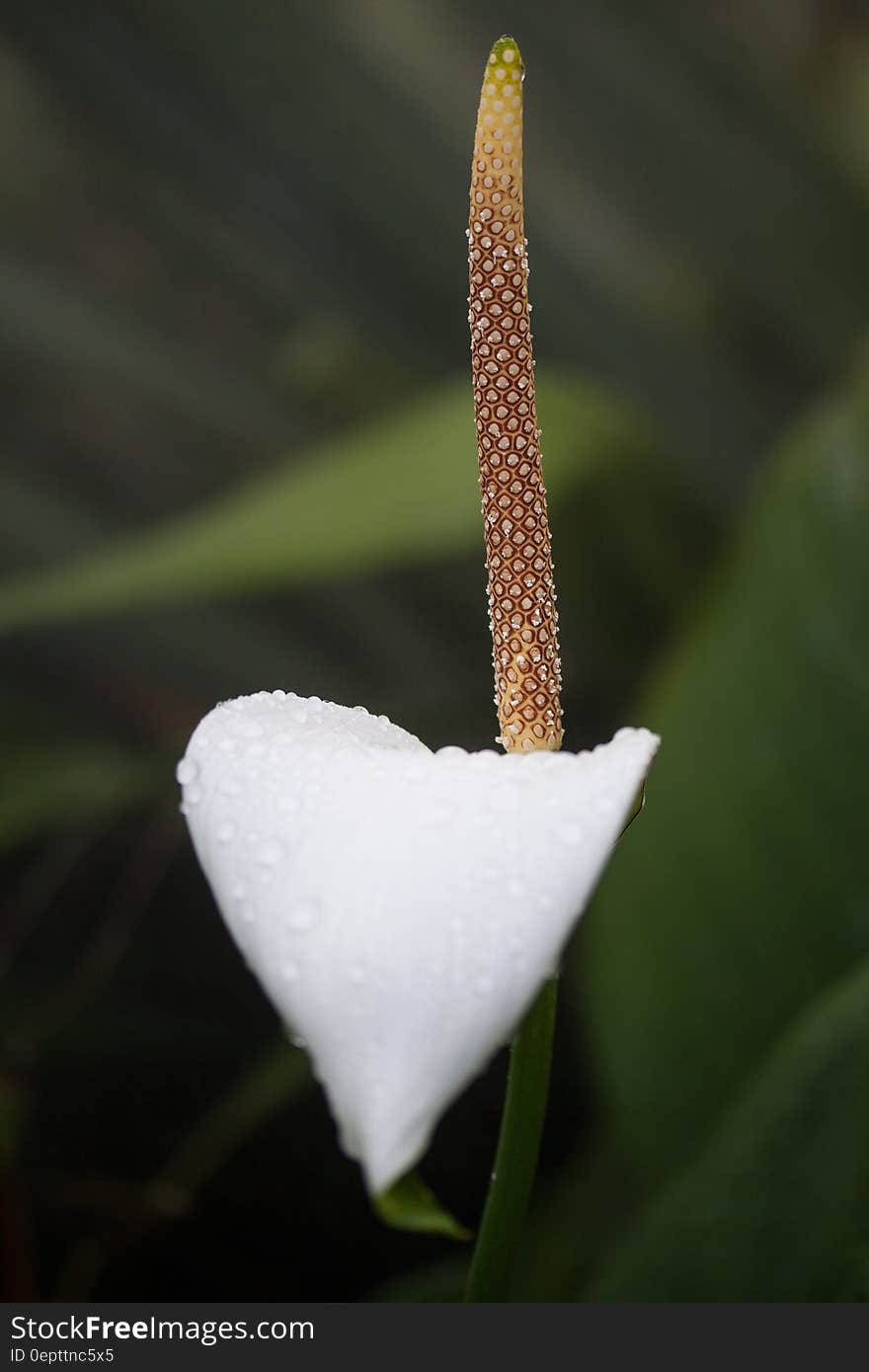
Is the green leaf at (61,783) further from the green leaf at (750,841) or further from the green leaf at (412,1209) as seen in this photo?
the green leaf at (412,1209)

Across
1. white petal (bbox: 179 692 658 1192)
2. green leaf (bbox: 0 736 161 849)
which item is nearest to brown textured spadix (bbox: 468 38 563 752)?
white petal (bbox: 179 692 658 1192)

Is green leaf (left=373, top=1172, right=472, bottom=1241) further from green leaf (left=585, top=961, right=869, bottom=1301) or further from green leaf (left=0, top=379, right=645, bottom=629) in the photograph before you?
green leaf (left=0, top=379, right=645, bottom=629)

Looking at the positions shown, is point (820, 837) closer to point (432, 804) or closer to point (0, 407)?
point (432, 804)

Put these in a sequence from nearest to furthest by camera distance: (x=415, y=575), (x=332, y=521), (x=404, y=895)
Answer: (x=404, y=895) → (x=332, y=521) → (x=415, y=575)

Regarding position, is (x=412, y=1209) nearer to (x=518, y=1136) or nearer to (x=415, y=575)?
(x=518, y=1136)

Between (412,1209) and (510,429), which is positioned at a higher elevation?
(510,429)

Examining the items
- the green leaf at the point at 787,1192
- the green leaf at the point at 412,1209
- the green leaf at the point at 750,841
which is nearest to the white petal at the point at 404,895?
the green leaf at the point at 412,1209

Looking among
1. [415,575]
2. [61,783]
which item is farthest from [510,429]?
[415,575]

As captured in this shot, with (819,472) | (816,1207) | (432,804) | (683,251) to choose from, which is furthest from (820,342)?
(432,804)
